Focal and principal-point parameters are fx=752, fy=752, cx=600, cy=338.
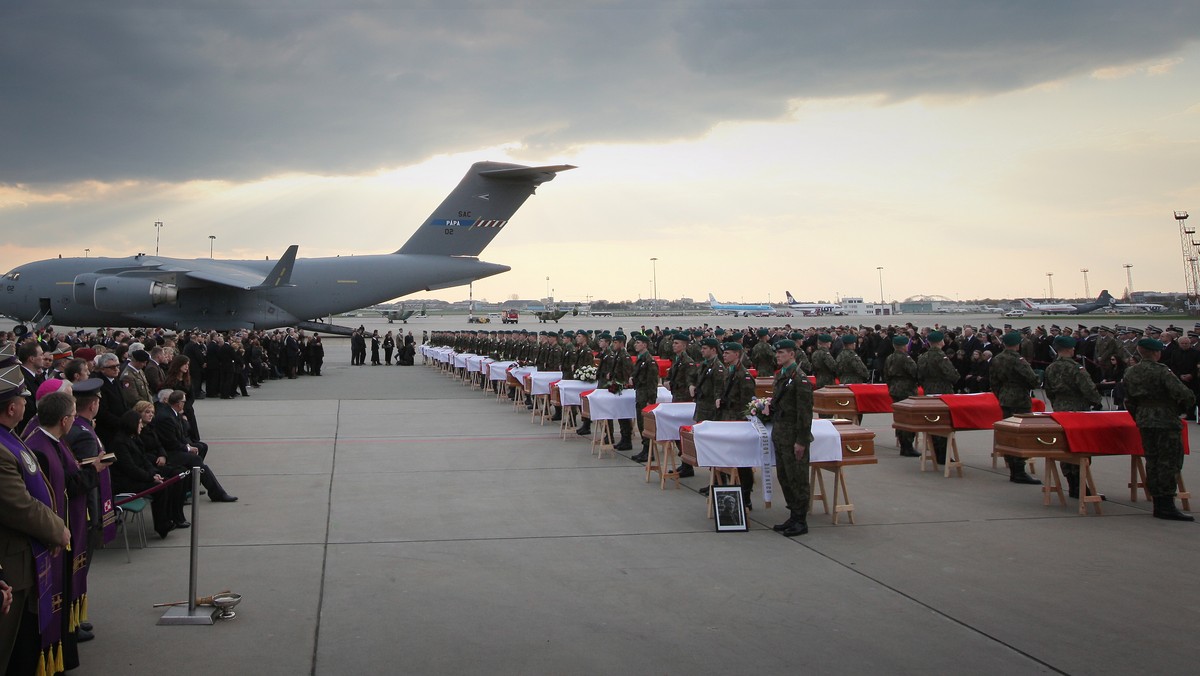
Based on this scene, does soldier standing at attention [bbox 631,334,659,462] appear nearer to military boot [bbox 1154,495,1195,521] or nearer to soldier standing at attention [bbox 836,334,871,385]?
soldier standing at attention [bbox 836,334,871,385]

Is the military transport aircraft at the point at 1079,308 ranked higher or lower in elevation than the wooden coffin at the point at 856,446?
higher

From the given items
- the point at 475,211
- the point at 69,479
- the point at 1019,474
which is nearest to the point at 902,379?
the point at 1019,474

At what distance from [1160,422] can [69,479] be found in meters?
9.25

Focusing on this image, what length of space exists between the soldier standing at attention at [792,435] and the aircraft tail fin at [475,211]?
82.5ft

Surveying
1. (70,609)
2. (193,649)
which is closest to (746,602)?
(193,649)

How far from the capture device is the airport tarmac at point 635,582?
14.6 feet

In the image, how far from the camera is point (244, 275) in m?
32.6

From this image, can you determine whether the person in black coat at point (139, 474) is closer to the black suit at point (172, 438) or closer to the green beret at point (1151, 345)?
the black suit at point (172, 438)

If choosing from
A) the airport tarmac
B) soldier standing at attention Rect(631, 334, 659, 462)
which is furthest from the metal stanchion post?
soldier standing at attention Rect(631, 334, 659, 462)

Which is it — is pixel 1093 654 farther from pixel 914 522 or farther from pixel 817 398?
pixel 817 398

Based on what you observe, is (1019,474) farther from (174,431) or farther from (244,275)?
(244,275)

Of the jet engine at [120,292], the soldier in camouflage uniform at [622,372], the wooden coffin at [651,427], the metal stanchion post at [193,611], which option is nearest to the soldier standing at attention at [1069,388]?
the wooden coffin at [651,427]

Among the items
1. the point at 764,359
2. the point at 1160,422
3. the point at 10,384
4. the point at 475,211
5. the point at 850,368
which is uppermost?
the point at 475,211

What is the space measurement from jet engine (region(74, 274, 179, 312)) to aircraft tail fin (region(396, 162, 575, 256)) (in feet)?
32.9
